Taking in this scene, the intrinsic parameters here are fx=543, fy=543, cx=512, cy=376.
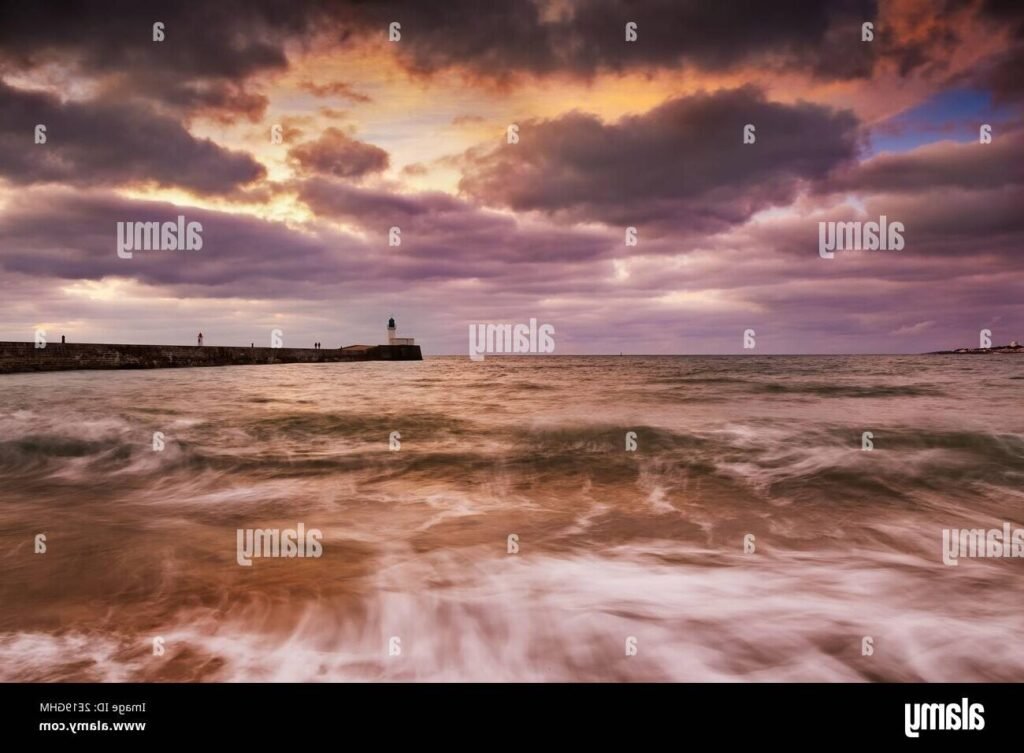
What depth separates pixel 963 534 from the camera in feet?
20.5

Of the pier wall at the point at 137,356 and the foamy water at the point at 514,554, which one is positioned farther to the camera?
the pier wall at the point at 137,356

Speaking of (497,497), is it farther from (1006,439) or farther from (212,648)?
(1006,439)

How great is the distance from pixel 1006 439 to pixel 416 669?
12.8 meters

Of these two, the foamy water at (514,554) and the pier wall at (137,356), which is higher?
the pier wall at (137,356)

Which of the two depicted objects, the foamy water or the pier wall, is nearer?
the foamy water

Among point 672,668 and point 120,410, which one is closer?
point 672,668

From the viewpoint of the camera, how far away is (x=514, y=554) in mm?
5391

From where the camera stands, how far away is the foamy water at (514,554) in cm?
340

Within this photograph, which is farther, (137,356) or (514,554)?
(137,356)

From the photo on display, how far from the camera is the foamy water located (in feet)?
11.1

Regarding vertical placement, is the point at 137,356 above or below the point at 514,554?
above
